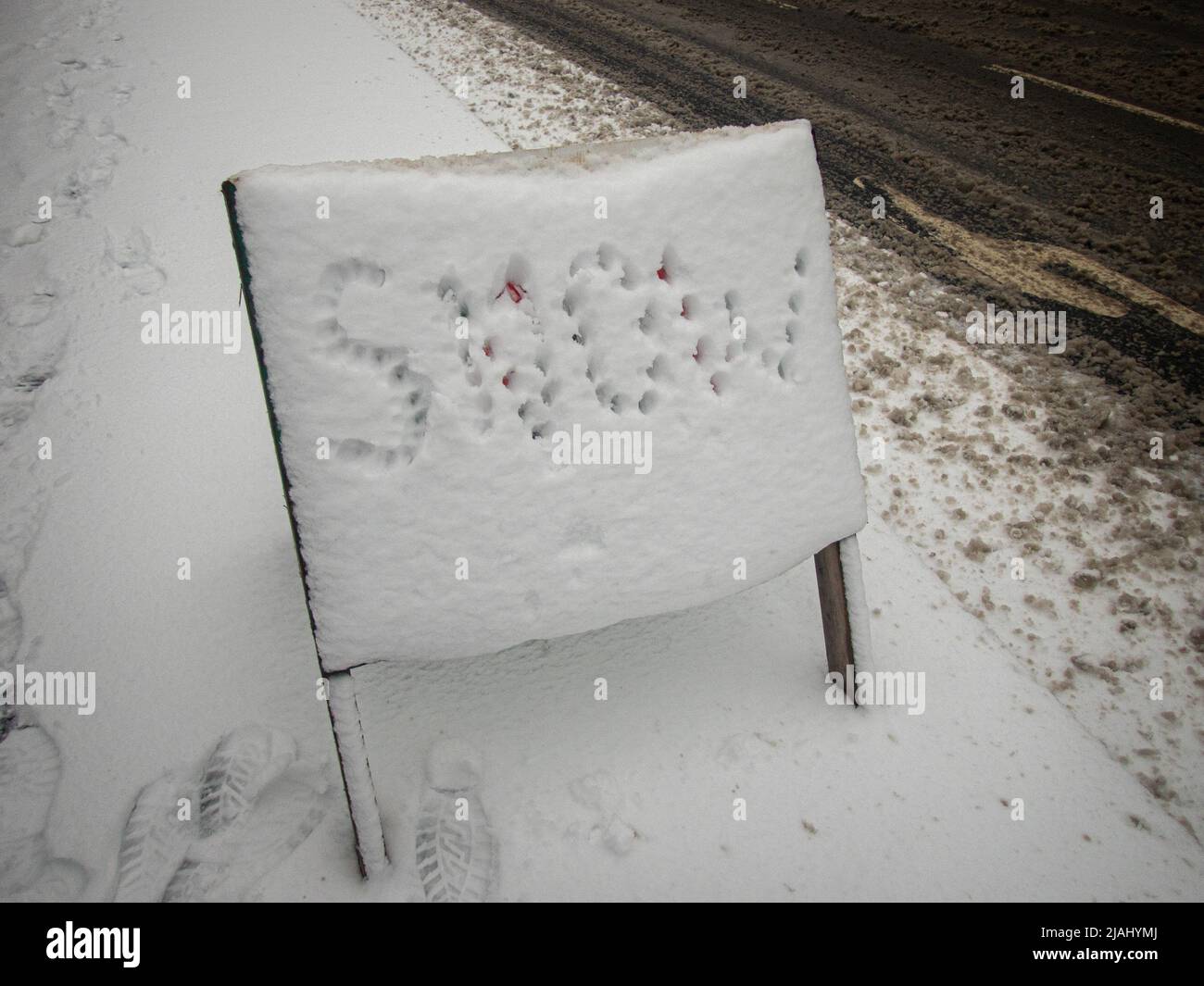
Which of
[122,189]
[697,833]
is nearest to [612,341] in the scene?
[697,833]

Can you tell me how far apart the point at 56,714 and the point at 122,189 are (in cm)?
375

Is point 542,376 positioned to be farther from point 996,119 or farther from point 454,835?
point 996,119

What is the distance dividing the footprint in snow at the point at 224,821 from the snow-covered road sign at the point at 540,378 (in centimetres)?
32

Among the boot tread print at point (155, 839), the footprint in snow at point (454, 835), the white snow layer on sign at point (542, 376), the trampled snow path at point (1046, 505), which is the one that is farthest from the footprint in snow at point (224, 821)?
the trampled snow path at point (1046, 505)

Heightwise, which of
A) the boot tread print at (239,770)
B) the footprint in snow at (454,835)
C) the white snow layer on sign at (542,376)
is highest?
the white snow layer on sign at (542,376)

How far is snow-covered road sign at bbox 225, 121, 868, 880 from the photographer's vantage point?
134 centimetres

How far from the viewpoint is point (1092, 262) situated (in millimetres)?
3838

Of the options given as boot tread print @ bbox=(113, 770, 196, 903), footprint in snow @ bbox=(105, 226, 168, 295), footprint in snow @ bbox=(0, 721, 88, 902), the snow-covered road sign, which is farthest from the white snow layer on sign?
footprint in snow @ bbox=(105, 226, 168, 295)

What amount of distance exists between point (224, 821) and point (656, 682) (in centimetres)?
120

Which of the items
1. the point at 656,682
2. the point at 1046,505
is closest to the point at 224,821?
the point at 656,682

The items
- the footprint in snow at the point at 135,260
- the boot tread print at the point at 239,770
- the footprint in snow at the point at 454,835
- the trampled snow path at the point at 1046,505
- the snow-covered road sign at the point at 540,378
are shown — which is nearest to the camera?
the snow-covered road sign at the point at 540,378

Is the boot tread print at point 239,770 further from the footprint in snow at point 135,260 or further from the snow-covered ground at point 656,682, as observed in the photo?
the footprint in snow at point 135,260

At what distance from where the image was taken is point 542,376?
1.51m

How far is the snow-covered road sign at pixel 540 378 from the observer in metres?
1.34
